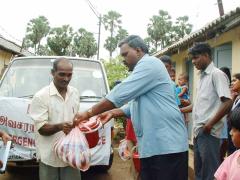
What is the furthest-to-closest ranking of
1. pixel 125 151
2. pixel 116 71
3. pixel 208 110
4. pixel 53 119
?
pixel 116 71 < pixel 125 151 < pixel 208 110 < pixel 53 119

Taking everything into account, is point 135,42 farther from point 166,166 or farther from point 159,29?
point 159,29

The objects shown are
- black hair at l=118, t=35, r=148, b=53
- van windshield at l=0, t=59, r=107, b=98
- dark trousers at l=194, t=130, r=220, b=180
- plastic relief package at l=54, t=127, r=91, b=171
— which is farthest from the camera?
van windshield at l=0, t=59, r=107, b=98

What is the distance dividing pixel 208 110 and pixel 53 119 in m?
1.56

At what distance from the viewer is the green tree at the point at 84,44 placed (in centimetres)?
4049

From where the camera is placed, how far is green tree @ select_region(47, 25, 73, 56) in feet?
123

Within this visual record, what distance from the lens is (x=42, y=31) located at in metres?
43.8

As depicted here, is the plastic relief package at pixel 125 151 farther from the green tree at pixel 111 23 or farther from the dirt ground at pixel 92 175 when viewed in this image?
the green tree at pixel 111 23

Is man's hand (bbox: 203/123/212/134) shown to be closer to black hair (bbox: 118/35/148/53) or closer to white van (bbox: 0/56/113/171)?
black hair (bbox: 118/35/148/53)

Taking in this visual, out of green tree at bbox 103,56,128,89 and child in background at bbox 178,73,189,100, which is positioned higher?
green tree at bbox 103,56,128,89

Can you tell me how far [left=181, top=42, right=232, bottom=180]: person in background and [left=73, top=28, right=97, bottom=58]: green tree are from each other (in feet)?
118

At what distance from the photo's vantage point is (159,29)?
Answer: 4150cm

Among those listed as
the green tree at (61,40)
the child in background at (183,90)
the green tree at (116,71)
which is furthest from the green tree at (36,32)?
the child in background at (183,90)

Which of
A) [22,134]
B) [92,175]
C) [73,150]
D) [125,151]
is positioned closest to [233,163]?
[73,150]

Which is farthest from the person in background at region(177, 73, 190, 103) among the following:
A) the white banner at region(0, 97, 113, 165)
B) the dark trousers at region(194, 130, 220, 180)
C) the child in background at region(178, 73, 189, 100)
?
the dark trousers at region(194, 130, 220, 180)
